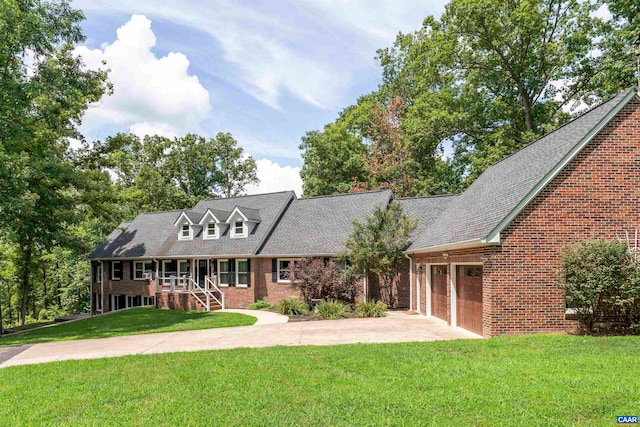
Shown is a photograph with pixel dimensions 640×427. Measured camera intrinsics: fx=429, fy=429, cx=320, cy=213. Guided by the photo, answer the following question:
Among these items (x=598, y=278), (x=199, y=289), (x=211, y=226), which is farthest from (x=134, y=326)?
(x=598, y=278)

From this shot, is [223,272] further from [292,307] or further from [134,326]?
[134,326]

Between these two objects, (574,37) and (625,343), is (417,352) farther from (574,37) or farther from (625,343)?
(574,37)

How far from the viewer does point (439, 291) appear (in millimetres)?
16766

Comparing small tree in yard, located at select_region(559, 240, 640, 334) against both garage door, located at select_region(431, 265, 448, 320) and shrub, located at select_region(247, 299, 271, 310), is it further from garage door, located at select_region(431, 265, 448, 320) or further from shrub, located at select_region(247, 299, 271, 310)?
shrub, located at select_region(247, 299, 271, 310)

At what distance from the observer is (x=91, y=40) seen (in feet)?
66.8

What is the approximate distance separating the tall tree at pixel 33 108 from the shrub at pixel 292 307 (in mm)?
11515

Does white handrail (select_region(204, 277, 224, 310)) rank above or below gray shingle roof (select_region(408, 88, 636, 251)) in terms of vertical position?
below

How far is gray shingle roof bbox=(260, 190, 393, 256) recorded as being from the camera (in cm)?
2347

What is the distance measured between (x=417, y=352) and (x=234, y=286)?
1699 cm

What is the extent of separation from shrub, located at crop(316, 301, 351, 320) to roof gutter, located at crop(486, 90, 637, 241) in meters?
8.71

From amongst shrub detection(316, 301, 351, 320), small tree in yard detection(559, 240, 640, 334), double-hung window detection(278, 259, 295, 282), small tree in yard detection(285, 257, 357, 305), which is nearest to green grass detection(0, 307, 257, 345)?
shrub detection(316, 301, 351, 320)

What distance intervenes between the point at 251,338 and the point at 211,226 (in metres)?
15.8

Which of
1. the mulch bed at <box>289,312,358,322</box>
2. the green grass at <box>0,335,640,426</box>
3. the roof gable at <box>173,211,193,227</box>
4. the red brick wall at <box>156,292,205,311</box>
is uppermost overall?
the roof gable at <box>173,211,193,227</box>

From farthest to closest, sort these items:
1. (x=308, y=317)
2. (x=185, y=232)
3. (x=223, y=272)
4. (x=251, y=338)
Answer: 1. (x=185, y=232)
2. (x=223, y=272)
3. (x=308, y=317)
4. (x=251, y=338)
